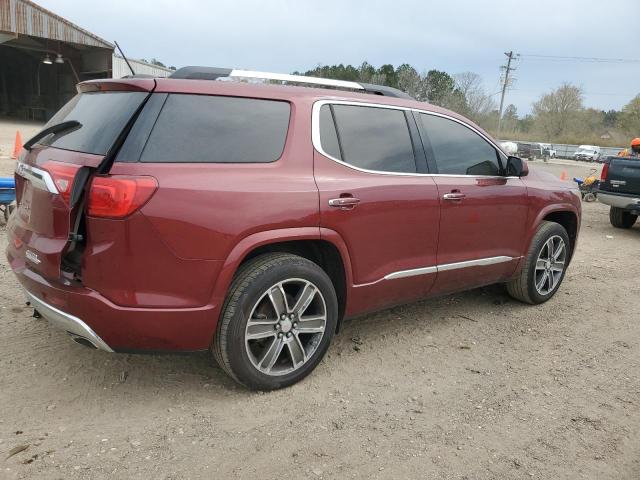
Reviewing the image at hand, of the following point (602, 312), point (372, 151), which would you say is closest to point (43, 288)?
point (372, 151)

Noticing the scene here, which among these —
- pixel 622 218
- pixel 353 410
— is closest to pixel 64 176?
pixel 353 410

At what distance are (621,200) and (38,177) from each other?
924 cm

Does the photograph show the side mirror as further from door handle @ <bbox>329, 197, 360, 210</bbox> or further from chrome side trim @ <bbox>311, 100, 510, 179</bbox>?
door handle @ <bbox>329, 197, 360, 210</bbox>

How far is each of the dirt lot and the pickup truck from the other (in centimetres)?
553

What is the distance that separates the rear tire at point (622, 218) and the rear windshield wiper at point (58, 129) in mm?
9719

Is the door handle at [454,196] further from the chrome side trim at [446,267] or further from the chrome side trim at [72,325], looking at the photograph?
the chrome side trim at [72,325]

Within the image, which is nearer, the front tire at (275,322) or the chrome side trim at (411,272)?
the front tire at (275,322)

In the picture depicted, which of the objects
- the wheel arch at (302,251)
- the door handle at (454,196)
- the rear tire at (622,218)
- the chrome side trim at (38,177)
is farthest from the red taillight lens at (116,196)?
the rear tire at (622,218)

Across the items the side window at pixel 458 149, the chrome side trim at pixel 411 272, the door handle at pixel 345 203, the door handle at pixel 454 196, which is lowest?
the chrome side trim at pixel 411 272

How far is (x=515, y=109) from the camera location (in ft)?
322

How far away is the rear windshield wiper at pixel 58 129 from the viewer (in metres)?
2.95

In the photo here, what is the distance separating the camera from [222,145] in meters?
2.81

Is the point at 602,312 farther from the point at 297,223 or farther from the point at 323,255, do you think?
the point at 297,223

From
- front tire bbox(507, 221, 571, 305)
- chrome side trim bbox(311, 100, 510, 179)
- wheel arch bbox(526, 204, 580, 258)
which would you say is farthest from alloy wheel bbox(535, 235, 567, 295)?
chrome side trim bbox(311, 100, 510, 179)
